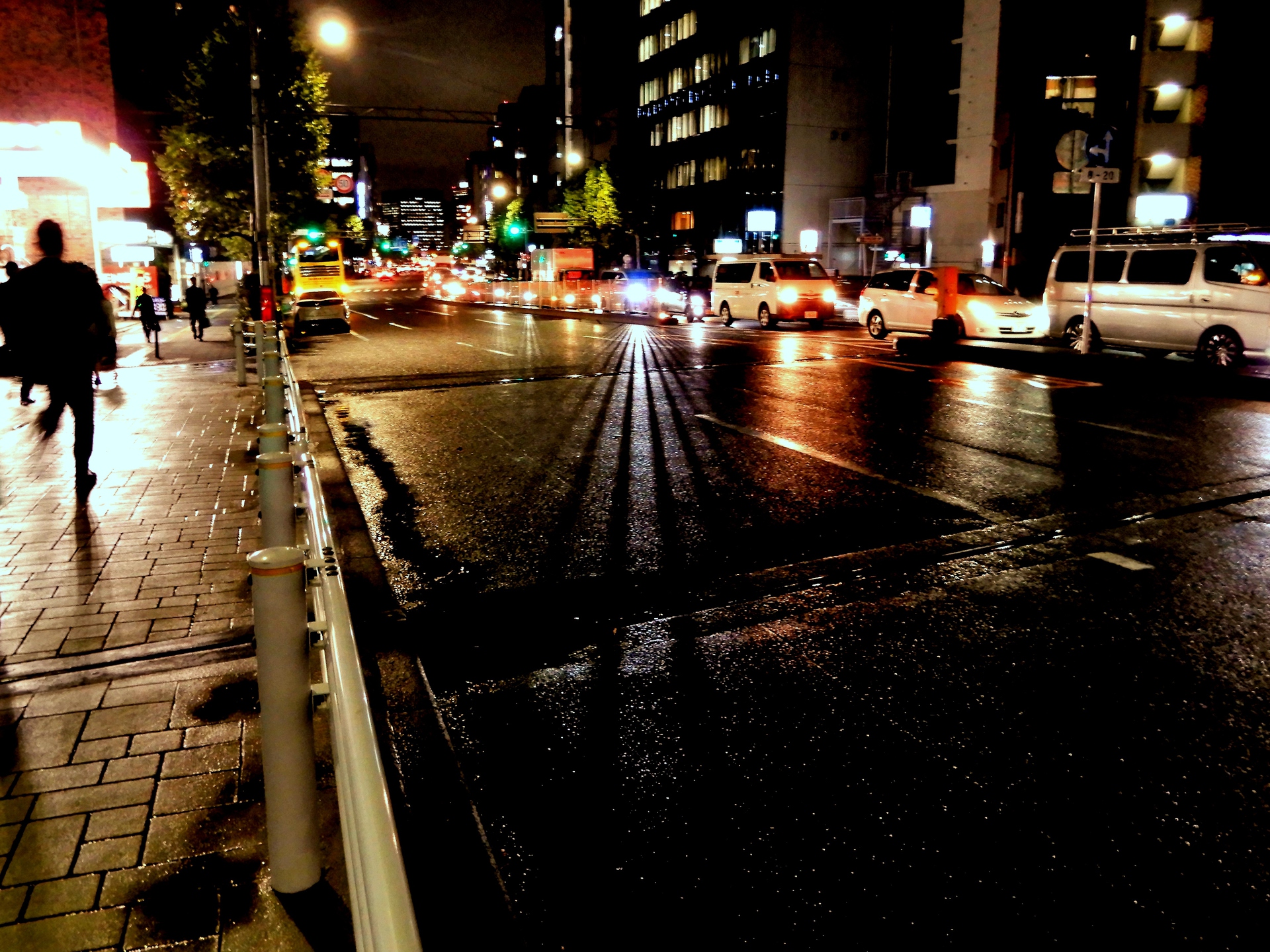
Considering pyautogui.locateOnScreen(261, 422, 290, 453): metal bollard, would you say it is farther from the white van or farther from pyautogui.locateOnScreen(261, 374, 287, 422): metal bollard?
the white van

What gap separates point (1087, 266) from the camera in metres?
18.3

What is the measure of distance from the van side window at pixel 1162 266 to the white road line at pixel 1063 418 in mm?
6370

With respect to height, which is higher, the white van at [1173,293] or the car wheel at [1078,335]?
the white van at [1173,293]

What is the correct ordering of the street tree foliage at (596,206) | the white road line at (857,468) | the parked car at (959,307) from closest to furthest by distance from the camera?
the white road line at (857,468)
the parked car at (959,307)
the street tree foliage at (596,206)

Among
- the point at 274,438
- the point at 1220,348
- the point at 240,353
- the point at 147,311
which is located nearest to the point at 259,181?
the point at 147,311

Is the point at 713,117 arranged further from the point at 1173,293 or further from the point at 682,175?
the point at 1173,293

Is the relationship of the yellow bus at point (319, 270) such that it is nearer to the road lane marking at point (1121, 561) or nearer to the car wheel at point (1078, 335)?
the car wheel at point (1078, 335)

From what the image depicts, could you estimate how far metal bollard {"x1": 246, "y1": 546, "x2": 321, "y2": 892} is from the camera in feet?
7.31

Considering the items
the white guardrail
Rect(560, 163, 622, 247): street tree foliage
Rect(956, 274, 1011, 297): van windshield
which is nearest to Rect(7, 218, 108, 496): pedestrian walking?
the white guardrail

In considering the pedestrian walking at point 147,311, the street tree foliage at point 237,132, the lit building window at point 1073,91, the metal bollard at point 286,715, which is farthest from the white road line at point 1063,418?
Answer: the lit building window at point 1073,91

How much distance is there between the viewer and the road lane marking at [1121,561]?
572 centimetres

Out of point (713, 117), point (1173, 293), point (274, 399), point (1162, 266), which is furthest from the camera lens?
point (713, 117)

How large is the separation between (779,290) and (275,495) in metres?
25.4

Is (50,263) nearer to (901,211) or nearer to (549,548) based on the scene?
(549,548)
